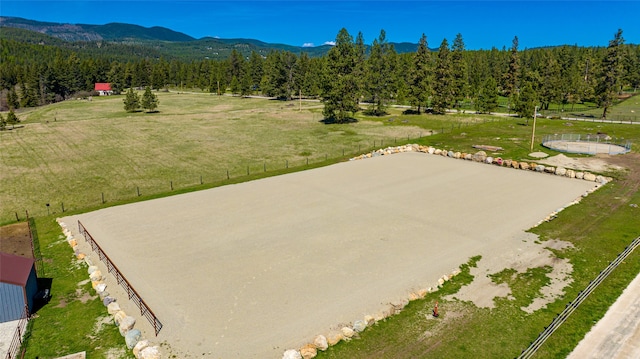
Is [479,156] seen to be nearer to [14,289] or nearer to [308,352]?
[308,352]

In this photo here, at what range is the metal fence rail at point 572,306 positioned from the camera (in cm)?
1606

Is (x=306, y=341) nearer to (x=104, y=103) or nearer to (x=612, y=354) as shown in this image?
(x=612, y=354)

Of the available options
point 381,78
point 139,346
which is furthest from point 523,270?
point 381,78

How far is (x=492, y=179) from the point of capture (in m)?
40.9

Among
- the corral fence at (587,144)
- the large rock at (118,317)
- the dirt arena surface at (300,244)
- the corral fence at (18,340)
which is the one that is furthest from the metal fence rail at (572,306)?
the corral fence at (587,144)

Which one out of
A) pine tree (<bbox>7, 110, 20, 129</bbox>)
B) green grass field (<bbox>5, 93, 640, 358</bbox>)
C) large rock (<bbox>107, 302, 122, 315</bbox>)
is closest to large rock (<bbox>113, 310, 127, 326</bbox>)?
large rock (<bbox>107, 302, 122, 315</bbox>)

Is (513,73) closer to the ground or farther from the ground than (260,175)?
farther from the ground

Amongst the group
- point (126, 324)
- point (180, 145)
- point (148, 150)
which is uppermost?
point (180, 145)

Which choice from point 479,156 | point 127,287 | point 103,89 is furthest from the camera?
point 103,89

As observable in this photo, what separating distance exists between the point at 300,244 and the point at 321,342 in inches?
391

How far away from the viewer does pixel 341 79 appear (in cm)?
7731

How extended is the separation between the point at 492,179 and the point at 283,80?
101372 mm

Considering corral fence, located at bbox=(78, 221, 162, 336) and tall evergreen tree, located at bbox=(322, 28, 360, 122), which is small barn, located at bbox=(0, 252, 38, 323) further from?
tall evergreen tree, located at bbox=(322, 28, 360, 122)

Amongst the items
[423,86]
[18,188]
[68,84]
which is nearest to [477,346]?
[18,188]
